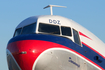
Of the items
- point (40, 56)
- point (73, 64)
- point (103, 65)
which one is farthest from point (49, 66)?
point (103, 65)

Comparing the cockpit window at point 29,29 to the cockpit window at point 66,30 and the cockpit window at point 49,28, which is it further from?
the cockpit window at point 66,30

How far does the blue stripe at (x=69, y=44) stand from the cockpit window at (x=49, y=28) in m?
0.80

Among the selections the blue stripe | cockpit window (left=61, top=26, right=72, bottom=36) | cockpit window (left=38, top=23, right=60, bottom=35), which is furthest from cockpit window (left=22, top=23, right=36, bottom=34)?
cockpit window (left=61, top=26, right=72, bottom=36)

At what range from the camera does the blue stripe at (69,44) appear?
11.5 meters

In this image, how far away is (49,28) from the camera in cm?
1298

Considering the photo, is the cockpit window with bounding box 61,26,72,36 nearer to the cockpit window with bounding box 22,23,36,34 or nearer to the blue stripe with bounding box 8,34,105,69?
the blue stripe with bounding box 8,34,105,69

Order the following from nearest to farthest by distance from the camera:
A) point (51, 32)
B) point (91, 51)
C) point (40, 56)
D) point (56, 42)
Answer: point (40, 56), point (56, 42), point (51, 32), point (91, 51)

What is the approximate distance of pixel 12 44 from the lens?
1162cm

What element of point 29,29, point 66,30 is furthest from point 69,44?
point 29,29

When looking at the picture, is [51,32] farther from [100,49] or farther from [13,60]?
[100,49]

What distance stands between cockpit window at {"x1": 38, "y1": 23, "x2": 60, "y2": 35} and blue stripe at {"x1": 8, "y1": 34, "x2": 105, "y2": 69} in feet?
2.64

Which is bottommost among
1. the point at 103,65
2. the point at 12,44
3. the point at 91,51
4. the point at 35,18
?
the point at 103,65

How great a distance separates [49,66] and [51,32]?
2.32m

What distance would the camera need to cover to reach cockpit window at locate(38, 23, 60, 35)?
12.8 m
